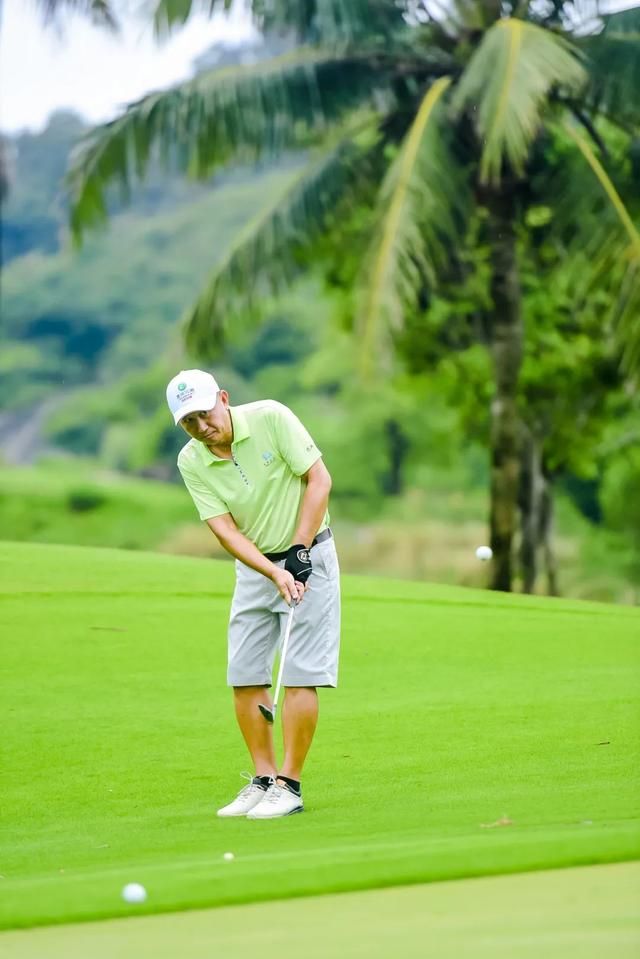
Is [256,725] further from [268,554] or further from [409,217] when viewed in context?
[409,217]

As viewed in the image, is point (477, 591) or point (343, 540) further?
point (343, 540)

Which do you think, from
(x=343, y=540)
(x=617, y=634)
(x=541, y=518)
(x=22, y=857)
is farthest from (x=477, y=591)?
(x=343, y=540)

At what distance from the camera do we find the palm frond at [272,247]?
1889 cm

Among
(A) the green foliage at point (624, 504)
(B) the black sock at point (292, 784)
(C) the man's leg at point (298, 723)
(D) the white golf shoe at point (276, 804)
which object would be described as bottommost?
(D) the white golf shoe at point (276, 804)

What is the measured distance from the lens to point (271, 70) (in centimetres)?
1744

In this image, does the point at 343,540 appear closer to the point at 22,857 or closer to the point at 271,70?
the point at 271,70

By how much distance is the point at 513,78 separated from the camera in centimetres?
1521

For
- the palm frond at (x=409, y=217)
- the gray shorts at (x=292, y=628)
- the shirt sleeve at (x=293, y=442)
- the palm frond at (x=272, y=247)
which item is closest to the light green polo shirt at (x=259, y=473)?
the shirt sleeve at (x=293, y=442)

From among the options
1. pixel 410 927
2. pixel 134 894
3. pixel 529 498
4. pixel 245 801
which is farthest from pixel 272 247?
pixel 410 927

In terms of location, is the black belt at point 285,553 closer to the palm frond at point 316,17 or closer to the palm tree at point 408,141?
the palm tree at point 408,141

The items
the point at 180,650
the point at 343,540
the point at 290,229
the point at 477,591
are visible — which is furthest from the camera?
the point at 343,540

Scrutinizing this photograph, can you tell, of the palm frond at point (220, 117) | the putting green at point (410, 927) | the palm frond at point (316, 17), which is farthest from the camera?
the palm frond at point (220, 117)

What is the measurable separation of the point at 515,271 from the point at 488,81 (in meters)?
3.28

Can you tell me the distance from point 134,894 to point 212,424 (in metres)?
2.38
